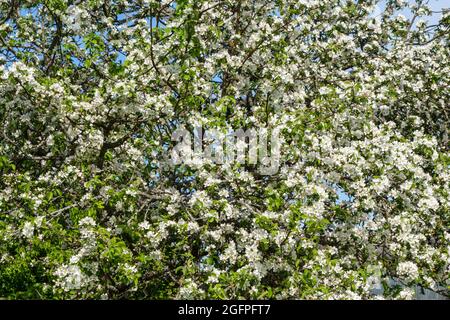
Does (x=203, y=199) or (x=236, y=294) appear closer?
(x=236, y=294)

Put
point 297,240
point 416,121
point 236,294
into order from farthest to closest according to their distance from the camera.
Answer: point 416,121, point 297,240, point 236,294

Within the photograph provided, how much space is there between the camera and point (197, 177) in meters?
7.23

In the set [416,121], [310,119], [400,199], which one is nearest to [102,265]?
[310,119]

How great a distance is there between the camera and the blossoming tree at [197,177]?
21.5ft

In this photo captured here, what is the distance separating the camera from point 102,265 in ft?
20.6

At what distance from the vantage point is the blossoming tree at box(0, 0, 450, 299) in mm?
6539

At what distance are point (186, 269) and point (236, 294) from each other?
0.70 meters

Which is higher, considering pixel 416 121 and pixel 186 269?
pixel 416 121

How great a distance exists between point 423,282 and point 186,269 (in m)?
3.09
